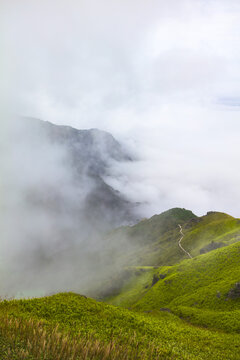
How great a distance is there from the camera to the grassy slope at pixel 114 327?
2123 cm

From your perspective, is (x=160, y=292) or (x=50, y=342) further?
(x=160, y=292)

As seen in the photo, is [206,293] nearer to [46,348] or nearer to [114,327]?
[114,327]

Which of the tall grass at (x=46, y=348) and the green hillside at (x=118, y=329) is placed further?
the green hillside at (x=118, y=329)

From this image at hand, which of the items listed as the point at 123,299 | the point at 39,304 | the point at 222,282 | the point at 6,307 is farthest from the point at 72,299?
the point at 123,299

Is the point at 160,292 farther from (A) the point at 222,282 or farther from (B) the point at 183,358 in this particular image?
(B) the point at 183,358

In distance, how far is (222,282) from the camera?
67188 mm

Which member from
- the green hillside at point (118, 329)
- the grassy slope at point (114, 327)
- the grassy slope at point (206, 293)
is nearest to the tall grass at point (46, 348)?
the green hillside at point (118, 329)

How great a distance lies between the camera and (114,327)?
24.2m

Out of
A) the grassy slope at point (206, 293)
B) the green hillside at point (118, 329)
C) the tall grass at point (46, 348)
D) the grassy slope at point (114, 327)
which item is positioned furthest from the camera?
the grassy slope at point (206, 293)

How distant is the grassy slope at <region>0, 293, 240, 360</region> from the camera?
21234 mm

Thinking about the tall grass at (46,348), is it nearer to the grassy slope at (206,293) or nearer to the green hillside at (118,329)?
the green hillside at (118,329)

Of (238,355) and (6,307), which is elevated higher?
(6,307)

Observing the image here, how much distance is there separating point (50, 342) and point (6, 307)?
11.5 meters

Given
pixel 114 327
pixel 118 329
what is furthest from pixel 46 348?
pixel 114 327
